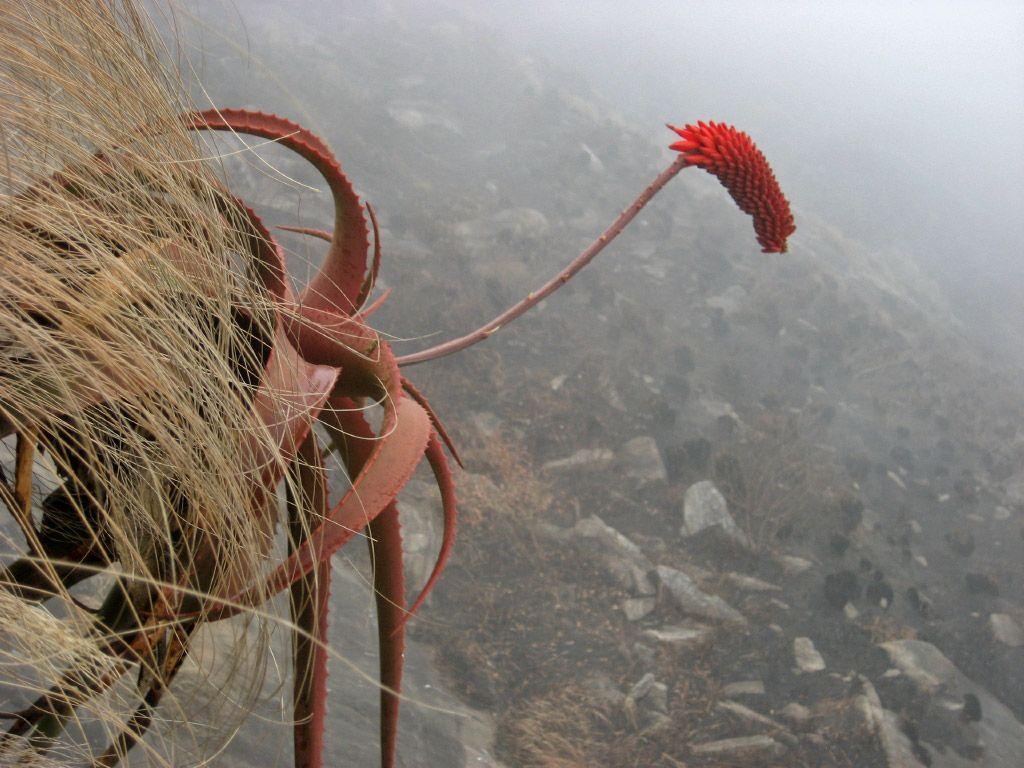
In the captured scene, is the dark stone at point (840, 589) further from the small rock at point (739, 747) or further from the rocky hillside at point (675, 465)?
the small rock at point (739, 747)

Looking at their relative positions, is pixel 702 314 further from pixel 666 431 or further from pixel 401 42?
pixel 401 42

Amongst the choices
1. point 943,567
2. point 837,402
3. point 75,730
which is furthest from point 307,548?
point 837,402

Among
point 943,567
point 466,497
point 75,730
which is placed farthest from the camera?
point 943,567

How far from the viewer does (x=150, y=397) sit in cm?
58

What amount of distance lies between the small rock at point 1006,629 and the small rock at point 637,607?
174cm

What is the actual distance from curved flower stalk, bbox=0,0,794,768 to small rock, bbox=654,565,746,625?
8.55ft

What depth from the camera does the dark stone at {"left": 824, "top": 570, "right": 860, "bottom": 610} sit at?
11.1 ft

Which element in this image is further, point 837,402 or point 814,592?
point 837,402

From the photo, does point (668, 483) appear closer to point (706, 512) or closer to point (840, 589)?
point (706, 512)

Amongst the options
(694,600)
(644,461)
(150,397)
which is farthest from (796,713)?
(150,397)

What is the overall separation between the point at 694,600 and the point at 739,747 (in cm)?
75

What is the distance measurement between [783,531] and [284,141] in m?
3.51

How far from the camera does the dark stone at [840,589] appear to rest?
3.38m

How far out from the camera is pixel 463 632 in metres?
2.80
